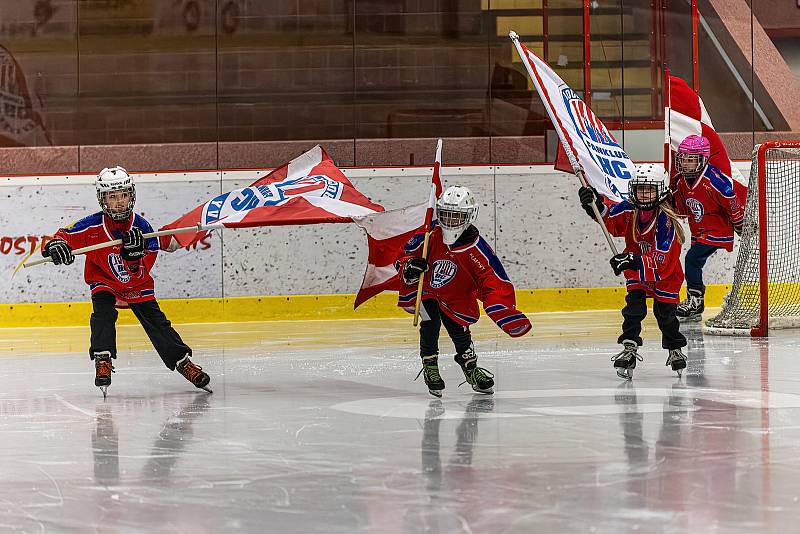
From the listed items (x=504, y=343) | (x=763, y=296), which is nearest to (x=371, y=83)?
(x=504, y=343)

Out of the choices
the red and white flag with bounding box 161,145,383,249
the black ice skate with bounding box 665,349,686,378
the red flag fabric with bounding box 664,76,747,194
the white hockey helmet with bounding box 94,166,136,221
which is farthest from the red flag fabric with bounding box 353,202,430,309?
the red flag fabric with bounding box 664,76,747,194

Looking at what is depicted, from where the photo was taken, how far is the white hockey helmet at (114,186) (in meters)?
5.88

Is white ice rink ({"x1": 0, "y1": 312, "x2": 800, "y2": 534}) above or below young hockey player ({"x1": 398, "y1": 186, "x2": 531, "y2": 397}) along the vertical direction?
below

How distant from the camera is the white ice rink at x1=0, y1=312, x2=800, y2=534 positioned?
3500 mm

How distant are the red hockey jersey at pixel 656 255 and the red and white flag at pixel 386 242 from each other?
42.6 inches

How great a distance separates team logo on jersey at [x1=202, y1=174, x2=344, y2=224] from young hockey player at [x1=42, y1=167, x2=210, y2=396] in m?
1.26

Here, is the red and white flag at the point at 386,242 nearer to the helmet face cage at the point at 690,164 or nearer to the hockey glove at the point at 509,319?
the hockey glove at the point at 509,319

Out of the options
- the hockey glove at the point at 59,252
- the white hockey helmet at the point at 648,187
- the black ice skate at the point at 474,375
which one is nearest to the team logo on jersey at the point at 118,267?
the hockey glove at the point at 59,252

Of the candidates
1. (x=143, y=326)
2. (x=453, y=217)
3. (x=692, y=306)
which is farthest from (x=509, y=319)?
(x=692, y=306)

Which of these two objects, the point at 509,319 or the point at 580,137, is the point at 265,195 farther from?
the point at 509,319

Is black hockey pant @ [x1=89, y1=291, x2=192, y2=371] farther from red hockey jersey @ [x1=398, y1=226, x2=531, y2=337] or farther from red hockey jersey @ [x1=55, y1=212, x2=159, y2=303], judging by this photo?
red hockey jersey @ [x1=398, y1=226, x2=531, y2=337]

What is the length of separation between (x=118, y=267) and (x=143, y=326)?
32cm

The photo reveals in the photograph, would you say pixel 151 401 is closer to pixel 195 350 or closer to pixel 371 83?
pixel 195 350

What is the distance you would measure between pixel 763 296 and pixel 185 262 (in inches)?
183
